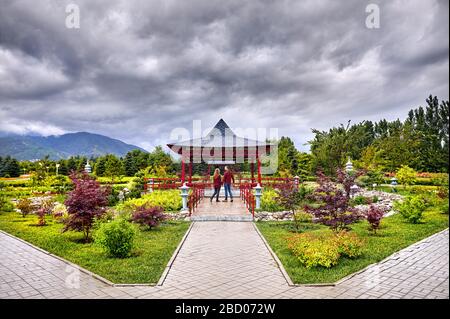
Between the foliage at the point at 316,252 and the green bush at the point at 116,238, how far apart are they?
3443 mm

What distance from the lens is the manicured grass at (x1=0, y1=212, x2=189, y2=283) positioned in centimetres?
614

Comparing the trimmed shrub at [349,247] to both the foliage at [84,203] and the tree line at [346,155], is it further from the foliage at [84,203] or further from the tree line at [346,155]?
the tree line at [346,155]

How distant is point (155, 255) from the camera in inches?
291

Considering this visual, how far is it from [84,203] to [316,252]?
554 cm

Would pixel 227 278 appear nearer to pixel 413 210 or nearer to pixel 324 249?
pixel 324 249

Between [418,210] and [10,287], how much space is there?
36.4 ft

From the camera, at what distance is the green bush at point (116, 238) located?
7207mm

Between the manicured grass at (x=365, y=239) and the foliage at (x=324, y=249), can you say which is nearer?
the manicured grass at (x=365, y=239)

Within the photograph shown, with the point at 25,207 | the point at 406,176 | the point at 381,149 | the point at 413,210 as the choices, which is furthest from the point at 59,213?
the point at 381,149

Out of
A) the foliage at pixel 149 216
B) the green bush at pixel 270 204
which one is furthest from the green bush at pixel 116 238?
the green bush at pixel 270 204

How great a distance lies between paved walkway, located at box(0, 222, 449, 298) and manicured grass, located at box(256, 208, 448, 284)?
0.83 ft

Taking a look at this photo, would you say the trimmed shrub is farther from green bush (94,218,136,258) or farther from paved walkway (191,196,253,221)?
paved walkway (191,196,253,221)

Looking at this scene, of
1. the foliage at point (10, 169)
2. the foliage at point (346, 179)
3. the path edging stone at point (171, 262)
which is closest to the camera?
the path edging stone at point (171, 262)
